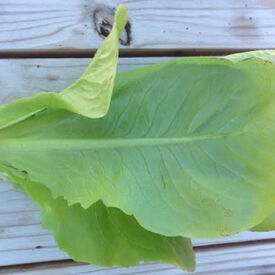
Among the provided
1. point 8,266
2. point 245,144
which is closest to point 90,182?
point 245,144

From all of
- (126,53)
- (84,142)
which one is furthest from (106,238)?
(126,53)

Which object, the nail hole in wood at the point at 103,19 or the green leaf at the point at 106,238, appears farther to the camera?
the nail hole in wood at the point at 103,19

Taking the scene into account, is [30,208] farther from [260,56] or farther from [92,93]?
[260,56]

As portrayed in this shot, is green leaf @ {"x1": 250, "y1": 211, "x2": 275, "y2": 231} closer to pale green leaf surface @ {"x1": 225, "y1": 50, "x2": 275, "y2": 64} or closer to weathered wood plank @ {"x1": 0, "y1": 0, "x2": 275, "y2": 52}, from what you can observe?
pale green leaf surface @ {"x1": 225, "y1": 50, "x2": 275, "y2": 64}

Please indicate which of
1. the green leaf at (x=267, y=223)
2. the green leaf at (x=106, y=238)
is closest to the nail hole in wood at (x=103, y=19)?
the green leaf at (x=106, y=238)

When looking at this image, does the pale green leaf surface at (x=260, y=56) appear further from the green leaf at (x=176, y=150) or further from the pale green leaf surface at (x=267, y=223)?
the pale green leaf surface at (x=267, y=223)

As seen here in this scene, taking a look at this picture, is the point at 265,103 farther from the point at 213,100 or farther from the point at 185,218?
the point at 185,218
